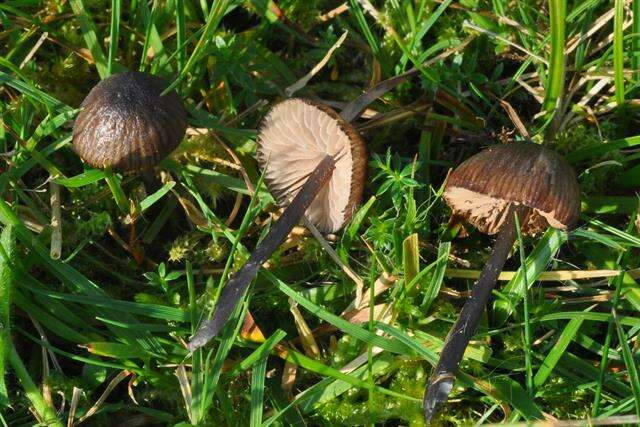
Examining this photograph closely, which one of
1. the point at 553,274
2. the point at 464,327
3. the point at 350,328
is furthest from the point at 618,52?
the point at 350,328

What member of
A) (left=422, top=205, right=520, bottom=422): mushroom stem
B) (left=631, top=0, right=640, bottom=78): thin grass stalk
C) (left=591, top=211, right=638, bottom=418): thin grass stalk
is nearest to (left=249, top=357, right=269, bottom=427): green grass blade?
(left=422, top=205, right=520, bottom=422): mushroom stem

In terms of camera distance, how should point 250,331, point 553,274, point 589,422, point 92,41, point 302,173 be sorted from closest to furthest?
point 589,422
point 250,331
point 553,274
point 92,41
point 302,173

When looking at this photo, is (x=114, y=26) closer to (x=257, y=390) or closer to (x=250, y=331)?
(x=250, y=331)

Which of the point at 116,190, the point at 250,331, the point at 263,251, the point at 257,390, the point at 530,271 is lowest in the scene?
the point at 257,390

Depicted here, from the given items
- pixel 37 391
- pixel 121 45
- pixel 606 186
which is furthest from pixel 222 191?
pixel 606 186

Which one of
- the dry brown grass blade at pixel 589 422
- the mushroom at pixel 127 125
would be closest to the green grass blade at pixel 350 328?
the dry brown grass blade at pixel 589 422
